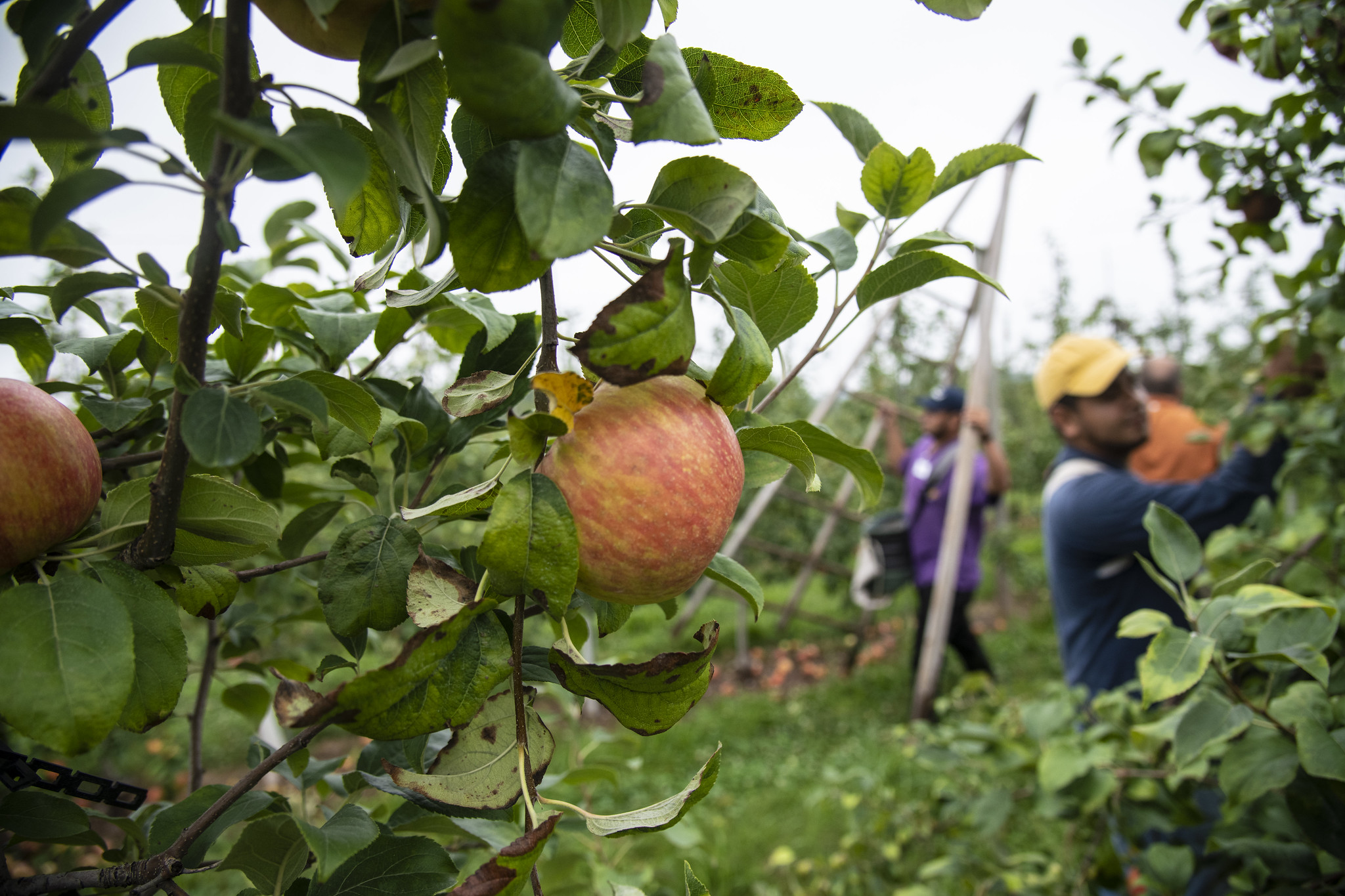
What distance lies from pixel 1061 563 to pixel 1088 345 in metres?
0.78

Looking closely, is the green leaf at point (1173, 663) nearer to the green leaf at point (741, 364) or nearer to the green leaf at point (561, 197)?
the green leaf at point (741, 364)

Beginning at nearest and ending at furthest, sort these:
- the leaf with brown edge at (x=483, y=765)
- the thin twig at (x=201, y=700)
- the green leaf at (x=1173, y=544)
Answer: the leaf with brown edge at (x=483, y=765) → the thin twig at (x=201, y=700) → the green leaf at (x=1173, y=544)

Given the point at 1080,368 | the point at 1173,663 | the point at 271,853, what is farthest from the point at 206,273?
the point at 1080,368

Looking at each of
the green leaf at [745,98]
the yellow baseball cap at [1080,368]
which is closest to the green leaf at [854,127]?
the green leaf at [745,98]

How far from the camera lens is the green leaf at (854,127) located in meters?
0.53

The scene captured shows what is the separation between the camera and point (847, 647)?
17.7 feet

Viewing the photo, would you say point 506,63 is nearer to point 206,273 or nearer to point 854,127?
point 206,273

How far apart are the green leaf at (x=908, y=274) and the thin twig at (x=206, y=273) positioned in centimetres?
39

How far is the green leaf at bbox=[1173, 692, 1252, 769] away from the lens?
2.64 feet

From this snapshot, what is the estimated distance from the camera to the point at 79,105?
443mm

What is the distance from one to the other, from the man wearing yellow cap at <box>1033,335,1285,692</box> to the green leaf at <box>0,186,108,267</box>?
2252 millimetres

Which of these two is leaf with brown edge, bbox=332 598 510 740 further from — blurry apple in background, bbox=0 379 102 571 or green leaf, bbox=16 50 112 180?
green leaf, bbox=16 50 112 180

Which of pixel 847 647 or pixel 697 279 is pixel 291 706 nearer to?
pixel 697 279

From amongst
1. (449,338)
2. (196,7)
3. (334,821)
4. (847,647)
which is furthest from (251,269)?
(847,647)
